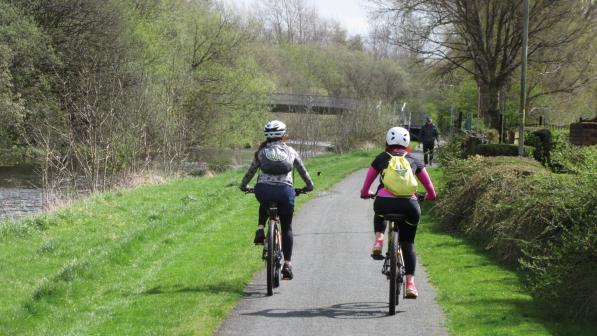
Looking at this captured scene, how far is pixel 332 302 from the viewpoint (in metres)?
9.36

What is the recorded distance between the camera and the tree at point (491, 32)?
36.1m

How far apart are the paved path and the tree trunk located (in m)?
22.8

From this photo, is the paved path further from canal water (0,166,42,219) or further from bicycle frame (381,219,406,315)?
canal water (0,166,42,219)

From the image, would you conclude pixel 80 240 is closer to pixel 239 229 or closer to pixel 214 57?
pixel 239 229

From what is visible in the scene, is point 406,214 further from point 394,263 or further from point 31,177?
point 31,177

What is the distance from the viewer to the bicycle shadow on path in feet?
28.4

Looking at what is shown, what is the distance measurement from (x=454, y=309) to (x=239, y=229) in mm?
7263

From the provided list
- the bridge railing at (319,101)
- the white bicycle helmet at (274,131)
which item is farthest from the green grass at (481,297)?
the bridge railing at (319,101)

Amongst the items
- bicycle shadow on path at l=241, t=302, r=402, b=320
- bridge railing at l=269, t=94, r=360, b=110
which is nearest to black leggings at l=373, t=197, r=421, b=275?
bicycle shadow on path at l=241, t=302, r=402, b=320

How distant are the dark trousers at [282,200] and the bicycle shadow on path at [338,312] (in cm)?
107

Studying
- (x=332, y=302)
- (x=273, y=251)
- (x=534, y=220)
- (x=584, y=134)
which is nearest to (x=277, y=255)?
(x=273, y=251)

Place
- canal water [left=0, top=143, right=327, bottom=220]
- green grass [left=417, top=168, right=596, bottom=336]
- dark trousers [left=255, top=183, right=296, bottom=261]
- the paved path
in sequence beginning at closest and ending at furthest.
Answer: the paved path
green grass [left=417, top=168, right=596, bottom=336]
dark trousers [left=255, top=183, right=296, bottom=261]
canal water [left=0, top=143, right=327, bottom=220]

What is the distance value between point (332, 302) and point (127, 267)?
4.32 meters

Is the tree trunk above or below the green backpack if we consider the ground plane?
above
